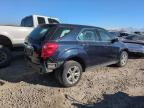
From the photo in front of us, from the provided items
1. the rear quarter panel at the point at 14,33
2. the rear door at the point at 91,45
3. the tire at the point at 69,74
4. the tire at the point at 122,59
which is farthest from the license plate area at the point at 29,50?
the tire at the point at 122,59

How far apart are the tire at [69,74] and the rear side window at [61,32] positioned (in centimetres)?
81

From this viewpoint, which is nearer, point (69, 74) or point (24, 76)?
point (69, 74)

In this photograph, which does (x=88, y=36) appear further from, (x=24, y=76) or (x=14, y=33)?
(x=14, y=33)

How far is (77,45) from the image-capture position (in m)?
7.25

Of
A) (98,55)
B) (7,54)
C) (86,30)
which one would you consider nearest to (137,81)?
(98,55)

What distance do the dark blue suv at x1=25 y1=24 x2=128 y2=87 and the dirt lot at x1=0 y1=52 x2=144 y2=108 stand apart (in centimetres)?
47

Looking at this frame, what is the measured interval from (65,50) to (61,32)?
0.55 m

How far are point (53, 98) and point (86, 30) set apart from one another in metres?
2.62

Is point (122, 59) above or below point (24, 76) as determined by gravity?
above

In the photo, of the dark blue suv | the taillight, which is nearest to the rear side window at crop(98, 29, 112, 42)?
the dark blue suv

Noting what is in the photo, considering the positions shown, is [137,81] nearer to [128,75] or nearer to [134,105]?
[128,75]

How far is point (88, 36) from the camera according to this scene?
25.6 ft

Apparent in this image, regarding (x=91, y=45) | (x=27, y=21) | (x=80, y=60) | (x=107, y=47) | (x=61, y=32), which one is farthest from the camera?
(x=27, y=21)

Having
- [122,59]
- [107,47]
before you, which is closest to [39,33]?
[107,47]
